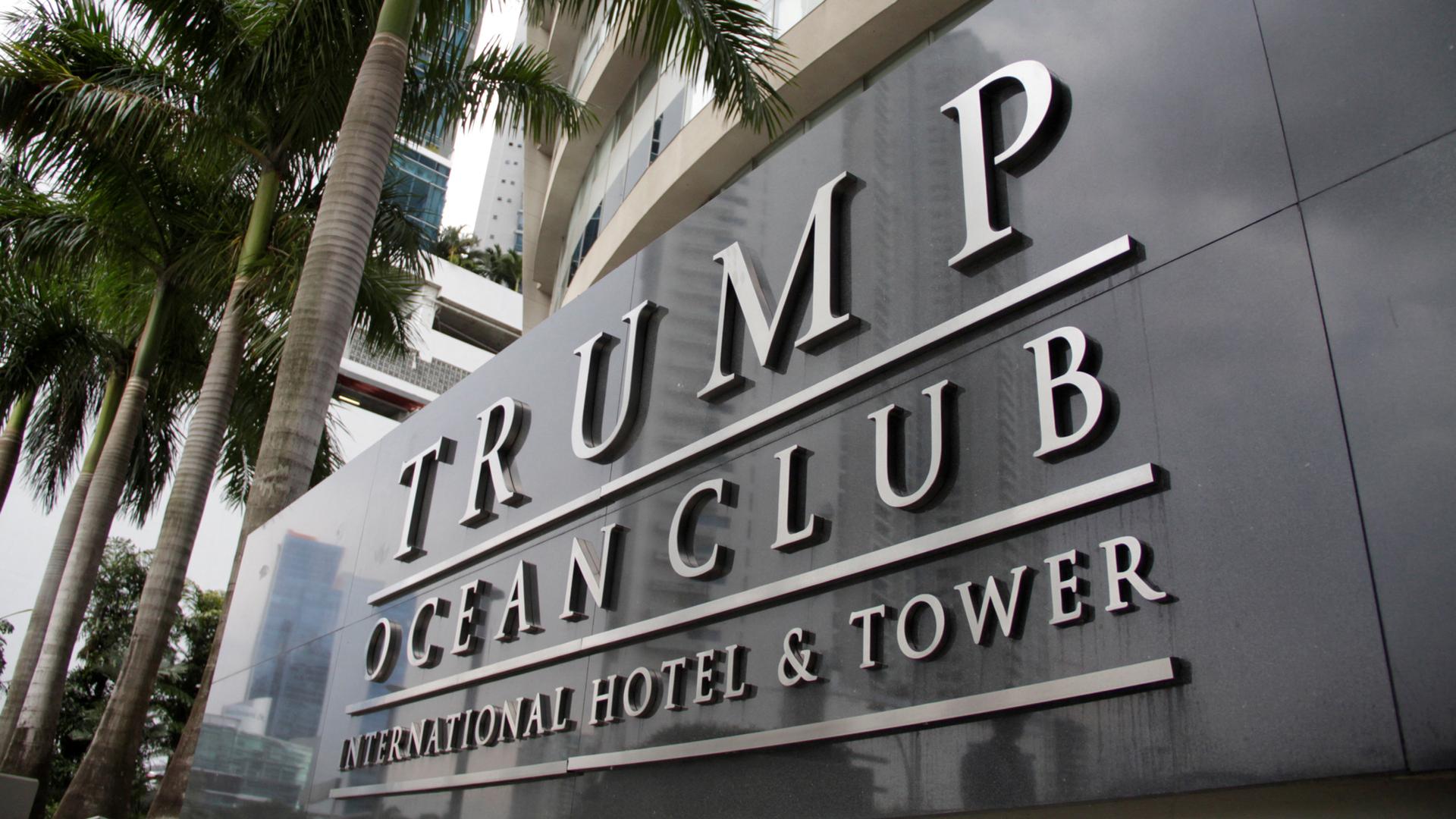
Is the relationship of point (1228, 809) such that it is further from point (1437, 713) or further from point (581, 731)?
point (581, 731)

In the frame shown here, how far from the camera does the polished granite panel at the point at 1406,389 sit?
8.08 feet

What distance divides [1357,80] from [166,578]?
467 inches

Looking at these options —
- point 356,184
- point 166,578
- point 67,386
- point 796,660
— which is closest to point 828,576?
point 796,660

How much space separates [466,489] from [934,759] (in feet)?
13.5

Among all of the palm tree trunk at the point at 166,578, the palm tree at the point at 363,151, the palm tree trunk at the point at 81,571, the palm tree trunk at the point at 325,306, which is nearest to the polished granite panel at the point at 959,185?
the palm tree at the point at 363,151

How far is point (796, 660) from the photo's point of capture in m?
4.15

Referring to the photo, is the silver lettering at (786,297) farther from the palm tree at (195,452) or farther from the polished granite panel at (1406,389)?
the palm tree at (195,452)

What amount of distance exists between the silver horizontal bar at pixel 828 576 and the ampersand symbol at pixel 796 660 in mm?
152

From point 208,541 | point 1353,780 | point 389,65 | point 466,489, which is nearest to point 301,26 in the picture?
point 389,65

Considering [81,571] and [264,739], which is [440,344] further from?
[264,739]

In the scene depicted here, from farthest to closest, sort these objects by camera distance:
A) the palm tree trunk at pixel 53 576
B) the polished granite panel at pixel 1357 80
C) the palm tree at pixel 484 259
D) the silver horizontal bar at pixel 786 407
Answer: the palm tree at pixel 484 259, the palm tree trunk at pixel 53 576, the silver horizontal bar at pixel 786 407, the polished granite panel at pixel 1357 80

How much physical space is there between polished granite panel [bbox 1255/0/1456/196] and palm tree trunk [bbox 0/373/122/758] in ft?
65.6

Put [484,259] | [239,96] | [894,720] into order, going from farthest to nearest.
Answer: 1. [484,259]
2. [239,96]
3. [894,720]

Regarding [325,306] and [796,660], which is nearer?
[796,660]
